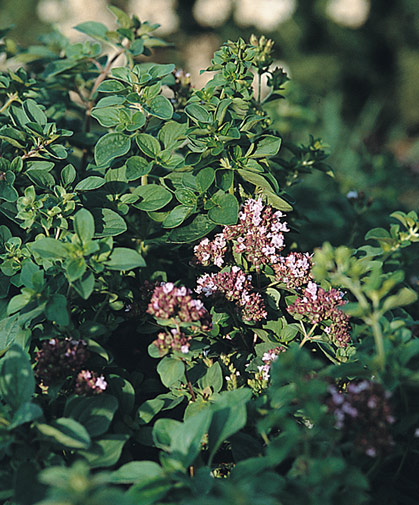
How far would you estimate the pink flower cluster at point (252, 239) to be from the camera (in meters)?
1.06

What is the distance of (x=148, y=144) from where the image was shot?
44.2 inches

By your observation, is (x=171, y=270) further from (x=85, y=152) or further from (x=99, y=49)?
(x=99, y=49)

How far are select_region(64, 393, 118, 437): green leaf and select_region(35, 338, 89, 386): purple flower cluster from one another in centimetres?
5

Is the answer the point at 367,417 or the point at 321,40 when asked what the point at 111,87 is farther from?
the point at 321,40

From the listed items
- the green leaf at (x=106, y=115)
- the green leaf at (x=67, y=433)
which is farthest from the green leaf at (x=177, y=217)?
the green leaf at (x=67, y=433)

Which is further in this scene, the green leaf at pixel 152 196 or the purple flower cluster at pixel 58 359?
the green leaf at pixel 152 196

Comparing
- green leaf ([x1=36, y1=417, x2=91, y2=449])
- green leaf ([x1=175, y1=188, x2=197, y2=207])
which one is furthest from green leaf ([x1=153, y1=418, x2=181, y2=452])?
green leaf ([x1=175, y1=188, x2=197, y2=207])

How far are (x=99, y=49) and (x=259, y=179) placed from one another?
0.70 m

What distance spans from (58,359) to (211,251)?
37cm

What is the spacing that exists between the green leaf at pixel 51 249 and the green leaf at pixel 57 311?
0.23ft

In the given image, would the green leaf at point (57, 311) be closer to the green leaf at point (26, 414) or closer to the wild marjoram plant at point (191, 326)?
the wild marjoram plant at point (191, 326)

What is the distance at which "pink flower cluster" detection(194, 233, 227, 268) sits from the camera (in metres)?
1.08

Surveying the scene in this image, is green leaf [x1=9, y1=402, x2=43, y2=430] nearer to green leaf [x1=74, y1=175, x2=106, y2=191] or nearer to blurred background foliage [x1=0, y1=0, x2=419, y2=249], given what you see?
green leaf [x1=74, y1=175, x2=106, y2=191]

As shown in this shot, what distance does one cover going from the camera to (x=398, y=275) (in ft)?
2.77
